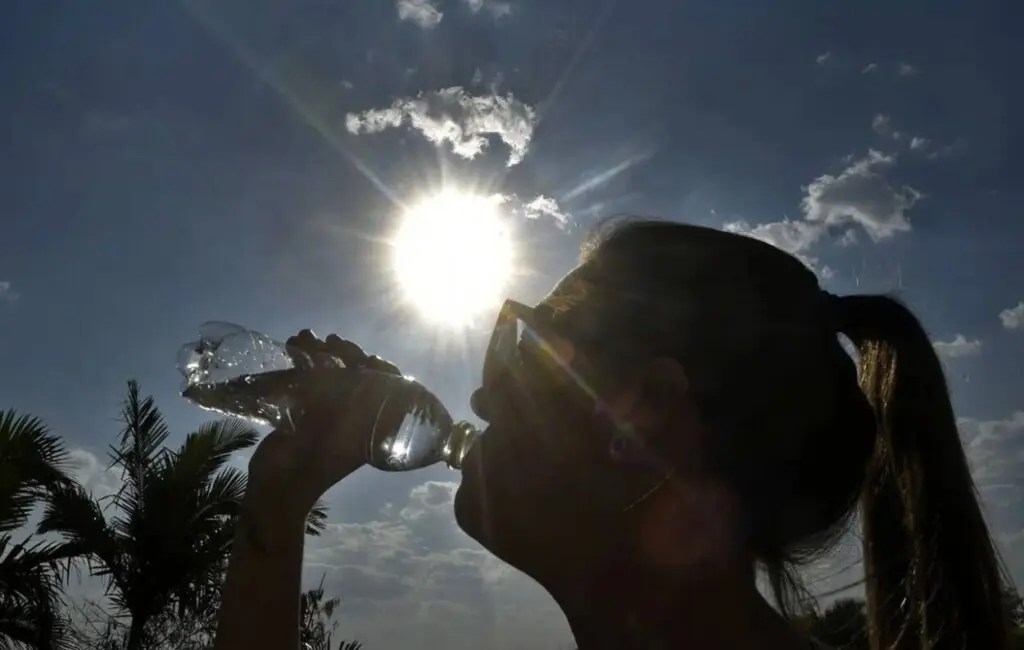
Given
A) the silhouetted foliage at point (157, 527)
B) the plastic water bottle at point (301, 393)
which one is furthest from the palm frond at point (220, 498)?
the plastic water bottle at point (301, 393)

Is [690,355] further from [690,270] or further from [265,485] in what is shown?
[265,485]

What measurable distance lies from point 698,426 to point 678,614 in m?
0.37

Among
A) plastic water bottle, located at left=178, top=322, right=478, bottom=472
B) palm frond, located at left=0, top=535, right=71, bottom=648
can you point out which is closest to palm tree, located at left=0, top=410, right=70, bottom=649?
palm frond, located at left=0, top=535, right=71, bottom=648

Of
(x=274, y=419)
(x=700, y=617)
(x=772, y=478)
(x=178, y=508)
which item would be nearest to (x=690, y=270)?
(x=772, y=478)

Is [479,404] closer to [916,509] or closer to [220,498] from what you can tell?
[916,509]

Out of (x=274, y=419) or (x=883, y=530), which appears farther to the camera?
(x=274, y=419)

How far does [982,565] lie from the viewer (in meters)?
1.62

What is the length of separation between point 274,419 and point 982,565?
238cm

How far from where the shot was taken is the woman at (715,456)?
164cm

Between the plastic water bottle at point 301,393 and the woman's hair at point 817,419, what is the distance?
866mm

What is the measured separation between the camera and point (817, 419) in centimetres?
175

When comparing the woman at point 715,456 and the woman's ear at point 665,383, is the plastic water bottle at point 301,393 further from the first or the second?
the woman's ear at point 665,383

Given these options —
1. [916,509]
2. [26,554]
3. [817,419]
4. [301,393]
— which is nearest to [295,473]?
[301,393]

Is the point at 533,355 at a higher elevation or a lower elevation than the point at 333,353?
lower
